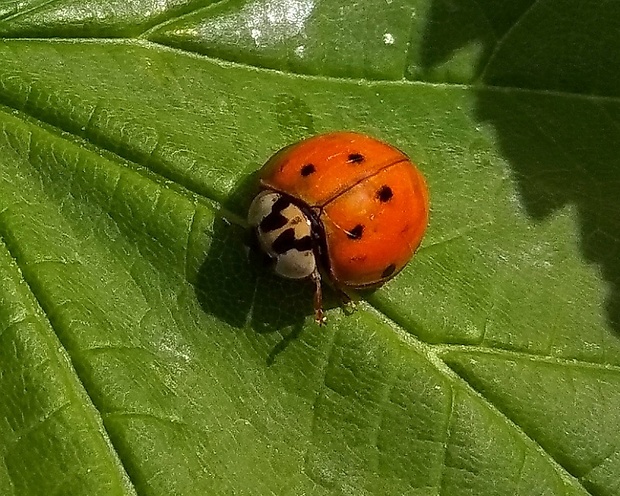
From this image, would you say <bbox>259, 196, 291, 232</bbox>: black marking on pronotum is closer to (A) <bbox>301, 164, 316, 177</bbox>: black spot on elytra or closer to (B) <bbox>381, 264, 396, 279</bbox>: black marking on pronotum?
(A) <bbox>301, 164, 316, 177</bbox>: black spot on elytra

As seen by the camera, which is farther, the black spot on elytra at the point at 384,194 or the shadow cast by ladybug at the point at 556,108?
the shadow cast by ladybug at the point at 556,108

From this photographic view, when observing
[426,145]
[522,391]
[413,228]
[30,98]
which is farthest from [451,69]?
[30,98]

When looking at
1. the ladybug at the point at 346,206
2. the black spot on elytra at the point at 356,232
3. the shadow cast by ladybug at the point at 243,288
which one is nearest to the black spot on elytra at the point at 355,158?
the ladybug at the point at 346,206

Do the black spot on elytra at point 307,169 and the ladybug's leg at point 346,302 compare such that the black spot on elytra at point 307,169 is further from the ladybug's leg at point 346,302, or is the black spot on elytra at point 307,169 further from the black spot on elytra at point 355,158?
the ladybug's leg at point 346,302

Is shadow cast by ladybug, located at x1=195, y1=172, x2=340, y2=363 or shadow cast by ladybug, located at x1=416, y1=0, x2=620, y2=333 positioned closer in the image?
shadow cast by ladybug, located at x1=195, y1=172, x2=340, y2=363

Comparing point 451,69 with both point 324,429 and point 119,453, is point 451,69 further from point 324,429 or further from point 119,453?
point 119,453

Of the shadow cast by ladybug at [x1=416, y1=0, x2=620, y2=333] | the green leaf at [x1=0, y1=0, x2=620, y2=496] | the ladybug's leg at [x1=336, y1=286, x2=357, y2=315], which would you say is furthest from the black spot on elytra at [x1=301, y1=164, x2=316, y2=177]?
the shadow cast by ladybug at [x1=416, y1=0, x2=620, y2=333]

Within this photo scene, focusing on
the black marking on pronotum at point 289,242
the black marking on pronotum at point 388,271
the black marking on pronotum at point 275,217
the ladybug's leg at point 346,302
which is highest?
the black marking on pronotum at point 275,217
